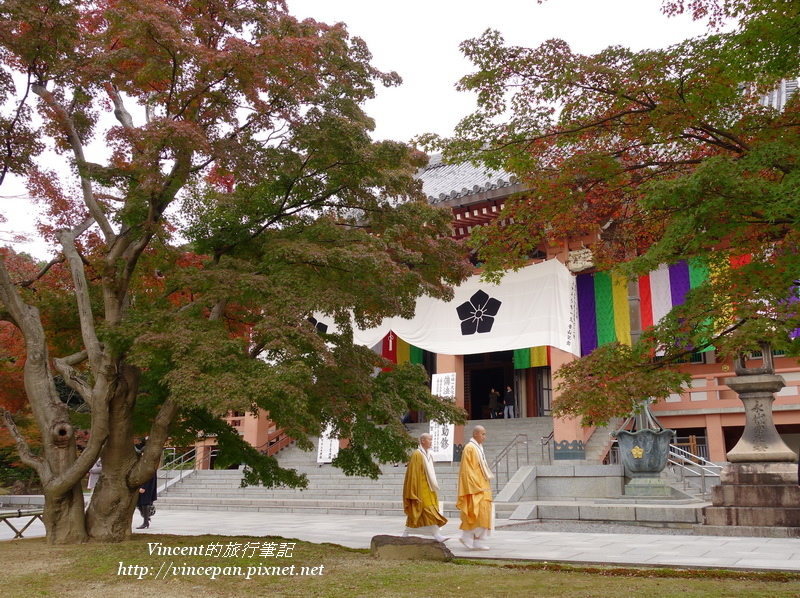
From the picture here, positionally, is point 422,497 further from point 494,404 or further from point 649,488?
point 494,404

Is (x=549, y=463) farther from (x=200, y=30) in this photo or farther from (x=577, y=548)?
(x=200, y=30)

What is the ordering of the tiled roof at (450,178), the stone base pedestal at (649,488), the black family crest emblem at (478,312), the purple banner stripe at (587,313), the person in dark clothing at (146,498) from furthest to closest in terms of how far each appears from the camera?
the tiled roof at (450,178), the purple banner stripe at (587,313), the black family crest emblem at (478,312), the stone base pedestal at (649,488), the person in dark clothing at (146,498)

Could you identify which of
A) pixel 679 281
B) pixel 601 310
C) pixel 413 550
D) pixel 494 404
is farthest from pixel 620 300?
pixel 413 550

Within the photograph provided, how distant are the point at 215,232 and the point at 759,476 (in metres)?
7.83

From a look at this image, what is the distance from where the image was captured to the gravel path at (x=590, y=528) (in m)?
9.34

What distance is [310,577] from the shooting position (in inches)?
221

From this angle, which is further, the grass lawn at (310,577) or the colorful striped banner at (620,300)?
the colorful striped banner at (620,300)

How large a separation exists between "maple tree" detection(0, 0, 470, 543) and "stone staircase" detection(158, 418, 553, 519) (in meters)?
5.79

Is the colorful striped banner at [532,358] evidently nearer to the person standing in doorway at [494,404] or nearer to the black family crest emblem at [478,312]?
the person standing in doorway at [494,404]

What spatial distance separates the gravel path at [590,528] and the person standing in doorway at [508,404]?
8.82 meters

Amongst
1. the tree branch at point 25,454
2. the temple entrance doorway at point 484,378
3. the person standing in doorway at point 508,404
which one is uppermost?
the temple entrance doorway at point 484,378

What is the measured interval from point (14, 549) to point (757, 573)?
745cm

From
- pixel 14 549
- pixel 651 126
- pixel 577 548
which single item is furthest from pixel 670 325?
pixel 14 549

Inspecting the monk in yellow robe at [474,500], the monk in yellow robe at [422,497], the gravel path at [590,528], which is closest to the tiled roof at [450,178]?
the gravel path at [590,528]
